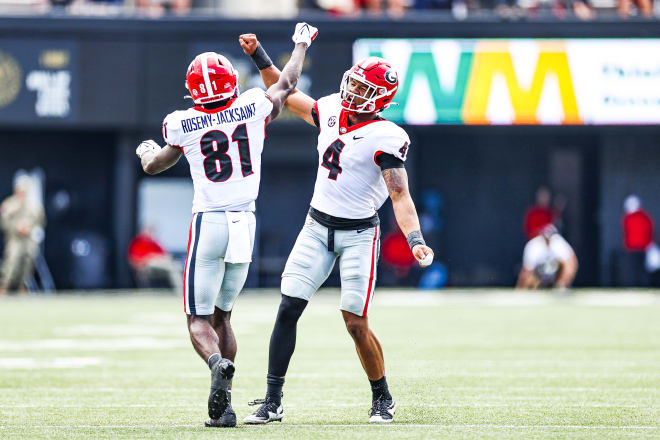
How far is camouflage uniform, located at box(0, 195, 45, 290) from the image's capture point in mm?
20109

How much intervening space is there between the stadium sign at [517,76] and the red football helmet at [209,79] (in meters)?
14.4

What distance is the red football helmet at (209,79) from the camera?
7020 millimetres

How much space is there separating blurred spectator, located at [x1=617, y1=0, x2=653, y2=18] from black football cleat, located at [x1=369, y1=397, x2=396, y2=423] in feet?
52.6

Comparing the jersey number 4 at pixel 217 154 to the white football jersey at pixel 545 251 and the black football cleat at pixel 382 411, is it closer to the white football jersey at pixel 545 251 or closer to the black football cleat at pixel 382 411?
the black football cleat at pixel 382 411

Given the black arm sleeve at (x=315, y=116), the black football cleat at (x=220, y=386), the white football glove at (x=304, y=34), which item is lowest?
the black football cleat at (x=220, y=386)

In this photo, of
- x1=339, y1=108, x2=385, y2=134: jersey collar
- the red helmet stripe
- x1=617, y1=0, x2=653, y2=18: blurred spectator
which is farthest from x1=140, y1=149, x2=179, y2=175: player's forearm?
x1=617, y1=0, x2=653, y2=18: blurred spectator

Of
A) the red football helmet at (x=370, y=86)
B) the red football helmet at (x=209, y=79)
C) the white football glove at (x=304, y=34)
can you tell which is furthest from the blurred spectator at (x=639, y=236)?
the red football helmet at (x=209, y=79)

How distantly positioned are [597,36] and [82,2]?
9.16 m

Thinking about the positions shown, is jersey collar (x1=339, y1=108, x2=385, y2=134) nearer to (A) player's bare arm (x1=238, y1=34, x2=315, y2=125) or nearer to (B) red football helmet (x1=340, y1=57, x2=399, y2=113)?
(B) red football helmet (x1=340, y1=57, x2=399, y2=113)

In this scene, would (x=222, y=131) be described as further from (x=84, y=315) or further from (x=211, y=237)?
(x=84, y=315)

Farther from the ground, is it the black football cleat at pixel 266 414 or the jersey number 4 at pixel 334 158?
the jersey number 4 at pixel 334 158

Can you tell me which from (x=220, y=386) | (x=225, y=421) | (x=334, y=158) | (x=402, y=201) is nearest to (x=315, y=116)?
(x=334, y=158)

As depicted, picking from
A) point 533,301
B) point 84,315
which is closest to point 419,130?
point 533,301

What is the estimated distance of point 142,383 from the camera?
9.34 m
